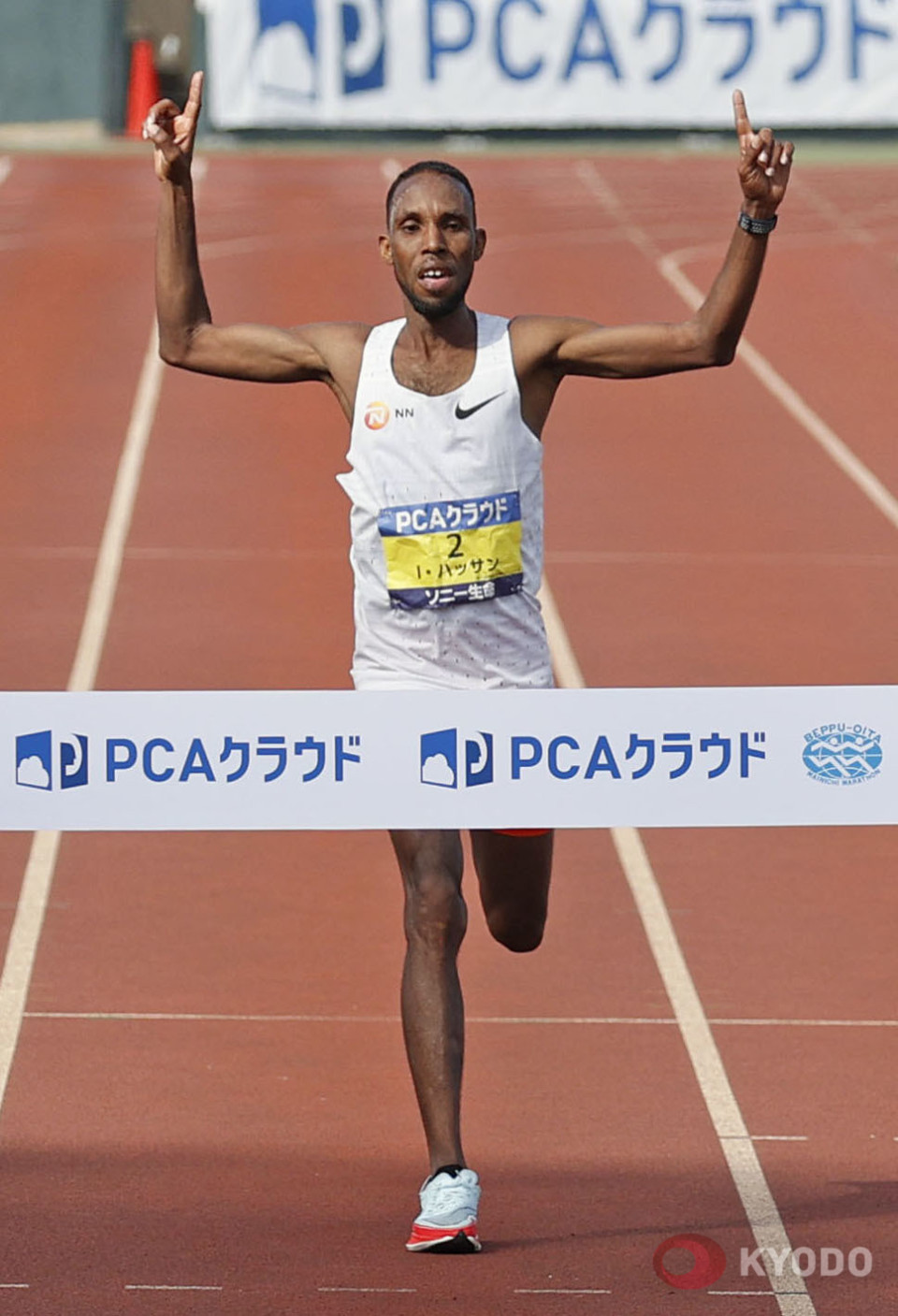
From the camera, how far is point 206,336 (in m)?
5.21

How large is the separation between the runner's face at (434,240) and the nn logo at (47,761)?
3.99 ft

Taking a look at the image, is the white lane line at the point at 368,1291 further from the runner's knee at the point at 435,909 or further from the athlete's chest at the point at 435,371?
the athlete's chest at the point at 435,371

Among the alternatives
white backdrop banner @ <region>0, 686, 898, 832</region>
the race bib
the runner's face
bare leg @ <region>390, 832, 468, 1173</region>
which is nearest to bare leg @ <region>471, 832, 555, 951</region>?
bare leg @ <region>390, 832, 468, 1173</region>

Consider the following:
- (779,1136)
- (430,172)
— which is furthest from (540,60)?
(430,172)

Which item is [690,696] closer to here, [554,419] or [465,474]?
[465,474]

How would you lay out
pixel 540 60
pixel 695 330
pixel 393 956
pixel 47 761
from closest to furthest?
pixel 47 761, pixel 695 330, pixel 393 956, pixel 540 60

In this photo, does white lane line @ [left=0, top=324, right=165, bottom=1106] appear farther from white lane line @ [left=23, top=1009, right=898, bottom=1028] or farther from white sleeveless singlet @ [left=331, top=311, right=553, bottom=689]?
white sleeveless singlet @ [left=331, top=311, right=553, bottom=689]

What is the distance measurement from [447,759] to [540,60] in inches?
1002

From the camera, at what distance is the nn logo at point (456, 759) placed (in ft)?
14.5

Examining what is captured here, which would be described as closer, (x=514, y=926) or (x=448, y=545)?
(x=448, y=545)

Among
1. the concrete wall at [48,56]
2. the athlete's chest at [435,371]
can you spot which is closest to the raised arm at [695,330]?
the athlete's chest at [435,371]

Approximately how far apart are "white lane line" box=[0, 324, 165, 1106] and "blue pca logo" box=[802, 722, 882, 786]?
90.1 inches

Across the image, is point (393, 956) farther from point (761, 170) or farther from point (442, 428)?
point (761, 170)

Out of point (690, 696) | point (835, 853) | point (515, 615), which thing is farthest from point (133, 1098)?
point (835, 853)
